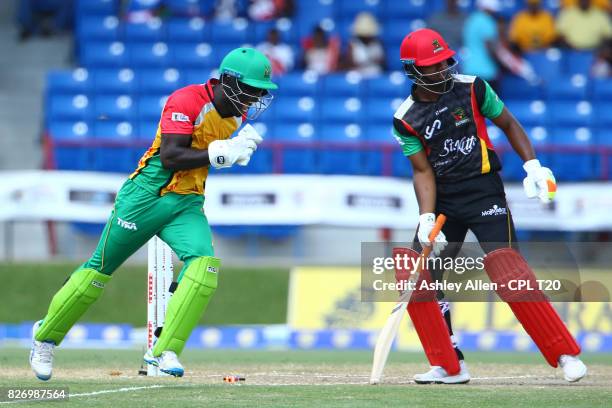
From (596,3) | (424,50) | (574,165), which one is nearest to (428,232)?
(424,50)

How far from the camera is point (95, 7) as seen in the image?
1969cm

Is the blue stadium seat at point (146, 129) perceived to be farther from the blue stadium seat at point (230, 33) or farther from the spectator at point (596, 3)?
the spectator at point (596, 3)

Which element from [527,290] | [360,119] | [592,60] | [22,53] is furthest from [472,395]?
[22,53]

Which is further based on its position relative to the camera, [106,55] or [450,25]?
[450,25]

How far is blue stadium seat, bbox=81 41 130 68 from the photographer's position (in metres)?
18.8

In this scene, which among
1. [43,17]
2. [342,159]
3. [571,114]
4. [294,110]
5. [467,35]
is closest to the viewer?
[342,159]

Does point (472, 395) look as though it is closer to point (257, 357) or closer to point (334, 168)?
point (257, 357)

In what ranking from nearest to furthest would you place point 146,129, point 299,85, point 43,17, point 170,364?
point 170,364
point 146,129
point 299,85
point 43,17

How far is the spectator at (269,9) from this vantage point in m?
19.9

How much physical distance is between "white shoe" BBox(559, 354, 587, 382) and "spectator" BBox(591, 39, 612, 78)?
11.5 meters

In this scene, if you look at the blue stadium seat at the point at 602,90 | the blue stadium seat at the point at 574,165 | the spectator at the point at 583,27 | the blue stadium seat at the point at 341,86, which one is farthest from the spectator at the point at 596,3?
the blue stadium seat at the point at 341,86

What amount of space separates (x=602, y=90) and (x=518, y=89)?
117cm

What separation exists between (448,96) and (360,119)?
29.4 ft

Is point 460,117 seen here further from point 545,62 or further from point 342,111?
point 545,62
